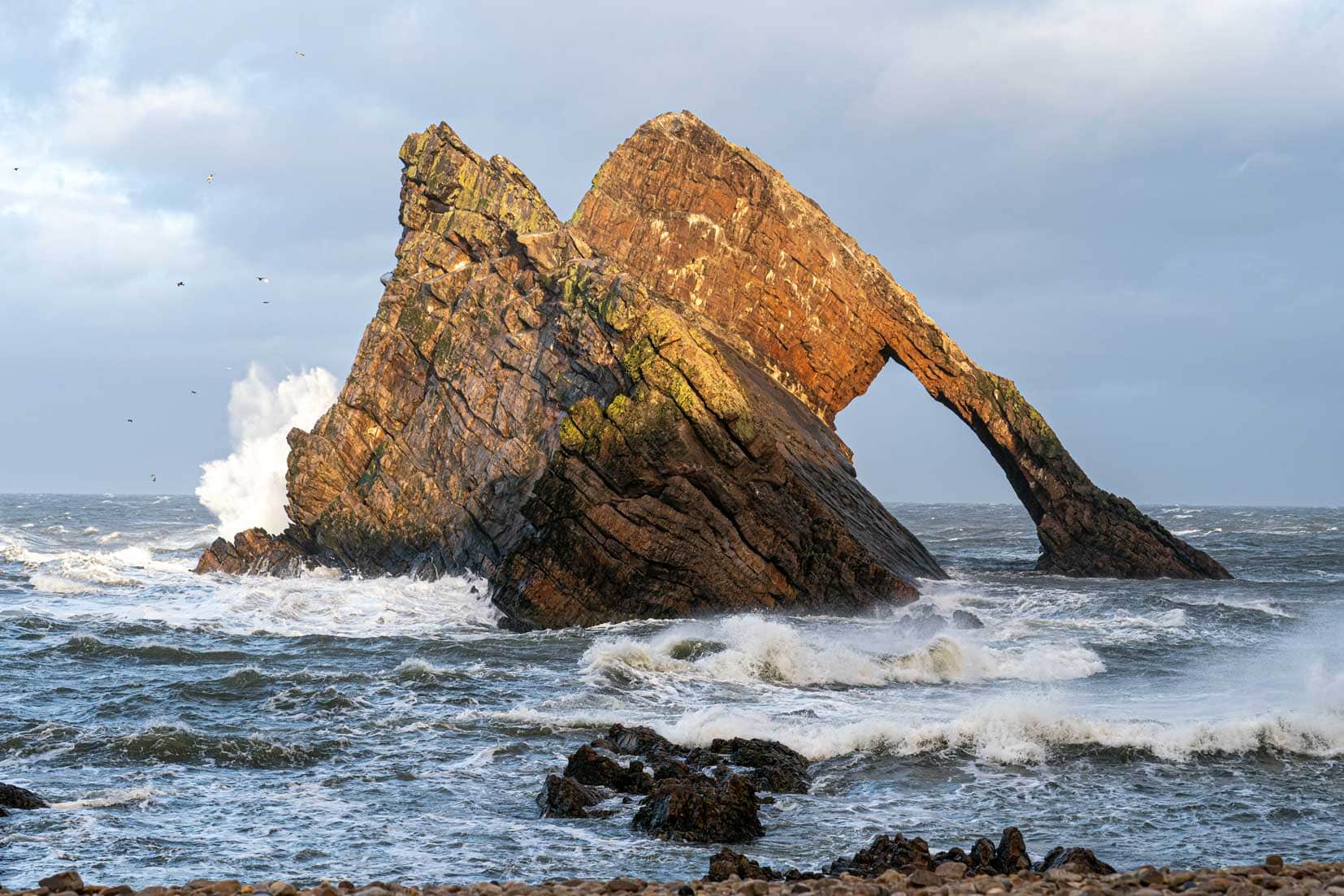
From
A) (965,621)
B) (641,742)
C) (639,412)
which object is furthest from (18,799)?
(965,621)

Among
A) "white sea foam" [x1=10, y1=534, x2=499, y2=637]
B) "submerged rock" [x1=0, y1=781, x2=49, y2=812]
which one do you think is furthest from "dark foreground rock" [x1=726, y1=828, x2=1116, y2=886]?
"white sea foam" [x1=10, y1=534, x2=499, y2=637]

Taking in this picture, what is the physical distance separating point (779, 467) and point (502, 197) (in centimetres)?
1757

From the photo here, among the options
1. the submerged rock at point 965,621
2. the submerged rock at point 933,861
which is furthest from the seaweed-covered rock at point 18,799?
the submerged rock at point 965,621

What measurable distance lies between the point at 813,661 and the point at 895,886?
46.5 feet

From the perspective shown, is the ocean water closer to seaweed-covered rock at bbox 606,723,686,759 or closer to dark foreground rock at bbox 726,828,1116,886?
seaweed-covered rock at bbox 606,723,686,759

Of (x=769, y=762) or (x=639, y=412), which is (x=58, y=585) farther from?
(x=769, y=762)

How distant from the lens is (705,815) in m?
13.2

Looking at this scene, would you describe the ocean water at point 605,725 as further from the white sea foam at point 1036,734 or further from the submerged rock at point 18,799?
the submerged rock at point 18,799

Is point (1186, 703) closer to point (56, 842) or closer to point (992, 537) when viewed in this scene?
point (56, 842)

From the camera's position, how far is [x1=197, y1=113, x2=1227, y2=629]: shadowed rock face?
99.8 ft

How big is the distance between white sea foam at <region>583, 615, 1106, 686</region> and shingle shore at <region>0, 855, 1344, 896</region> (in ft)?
41.7

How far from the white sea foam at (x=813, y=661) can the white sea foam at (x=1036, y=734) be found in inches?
203

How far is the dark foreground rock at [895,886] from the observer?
9.21 metres

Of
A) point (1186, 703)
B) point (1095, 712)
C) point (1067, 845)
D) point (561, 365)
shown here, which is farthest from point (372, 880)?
point (561, 365)
